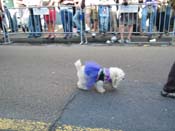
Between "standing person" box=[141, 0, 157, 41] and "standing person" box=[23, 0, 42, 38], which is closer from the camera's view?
"standing person" box=[141, 0, 157, 41]

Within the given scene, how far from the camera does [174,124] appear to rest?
3135 mm

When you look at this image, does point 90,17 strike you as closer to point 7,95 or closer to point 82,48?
point 82,48

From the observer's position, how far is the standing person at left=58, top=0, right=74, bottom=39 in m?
8.45

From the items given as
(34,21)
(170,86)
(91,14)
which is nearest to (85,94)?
(170,86)

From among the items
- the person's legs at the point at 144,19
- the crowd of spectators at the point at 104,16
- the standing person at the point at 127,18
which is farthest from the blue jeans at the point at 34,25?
the person's legs at the point at 144,19

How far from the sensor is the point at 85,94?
4078 mm

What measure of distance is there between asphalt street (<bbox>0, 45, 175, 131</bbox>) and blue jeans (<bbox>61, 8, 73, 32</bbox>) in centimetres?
216

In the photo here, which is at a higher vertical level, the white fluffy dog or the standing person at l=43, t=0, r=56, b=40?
the standing person at l=43, t=0, r=56, b=40

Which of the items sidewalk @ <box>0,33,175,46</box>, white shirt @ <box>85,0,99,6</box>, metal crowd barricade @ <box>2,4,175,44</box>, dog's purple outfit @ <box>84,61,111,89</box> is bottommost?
sidewalk @ <box>0,33,175,46</box>

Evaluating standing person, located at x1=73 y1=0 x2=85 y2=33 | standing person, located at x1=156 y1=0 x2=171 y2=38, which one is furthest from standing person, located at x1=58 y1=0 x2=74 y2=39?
standing person, located at x1=156 y1=0 x2=171 y2=38

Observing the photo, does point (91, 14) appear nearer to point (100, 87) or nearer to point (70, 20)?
point (70, 20)

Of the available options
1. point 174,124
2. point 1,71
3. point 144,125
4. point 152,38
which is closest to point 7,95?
A: point 1,71

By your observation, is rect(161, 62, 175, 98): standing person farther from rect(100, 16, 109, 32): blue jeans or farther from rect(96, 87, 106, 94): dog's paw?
rect(100, 16, 109, 32): blue jeans

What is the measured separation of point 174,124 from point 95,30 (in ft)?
19.5
